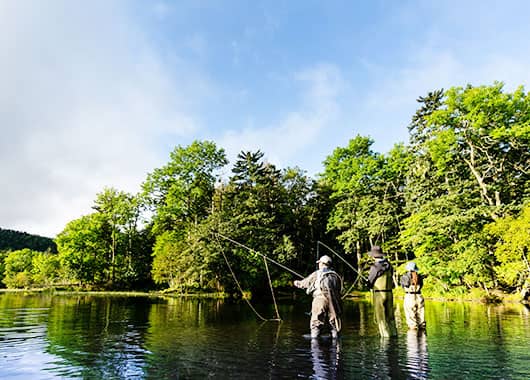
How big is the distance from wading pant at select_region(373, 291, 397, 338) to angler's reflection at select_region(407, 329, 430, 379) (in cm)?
52

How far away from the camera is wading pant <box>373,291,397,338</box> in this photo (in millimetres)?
9562

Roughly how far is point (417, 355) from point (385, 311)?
6.64 feet

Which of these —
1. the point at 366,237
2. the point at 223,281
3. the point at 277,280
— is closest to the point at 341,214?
the point at 366,237

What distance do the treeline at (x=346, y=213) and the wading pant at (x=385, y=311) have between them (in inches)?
468

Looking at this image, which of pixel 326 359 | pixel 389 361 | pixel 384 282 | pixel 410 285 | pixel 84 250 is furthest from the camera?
pixel 84 250

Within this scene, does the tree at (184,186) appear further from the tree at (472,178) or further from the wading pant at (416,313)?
the wading pant at (416,313)

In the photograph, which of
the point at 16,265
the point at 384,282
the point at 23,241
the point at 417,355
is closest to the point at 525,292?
the point at 384,282

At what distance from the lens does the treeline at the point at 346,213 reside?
86.8 ft

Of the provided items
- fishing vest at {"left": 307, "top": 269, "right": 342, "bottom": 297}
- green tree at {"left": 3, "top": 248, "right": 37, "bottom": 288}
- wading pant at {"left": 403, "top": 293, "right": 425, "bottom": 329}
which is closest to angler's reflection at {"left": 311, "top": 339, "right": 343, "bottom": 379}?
fishing vest at {"left": 307, "top": 269, "right": 342, "bottom": 297}

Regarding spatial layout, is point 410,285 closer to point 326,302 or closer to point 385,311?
point 385,311

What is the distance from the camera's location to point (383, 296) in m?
9.62

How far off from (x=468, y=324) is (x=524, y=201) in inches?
609

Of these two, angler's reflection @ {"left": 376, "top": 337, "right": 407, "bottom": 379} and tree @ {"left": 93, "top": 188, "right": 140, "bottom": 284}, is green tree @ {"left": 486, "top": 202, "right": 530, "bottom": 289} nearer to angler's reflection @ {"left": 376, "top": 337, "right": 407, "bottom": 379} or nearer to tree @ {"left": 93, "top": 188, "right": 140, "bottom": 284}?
angler's reflection @ {"left": 376, "top": 337, "right": 407, "bottom": 379}

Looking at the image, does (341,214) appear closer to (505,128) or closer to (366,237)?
(366,237)
